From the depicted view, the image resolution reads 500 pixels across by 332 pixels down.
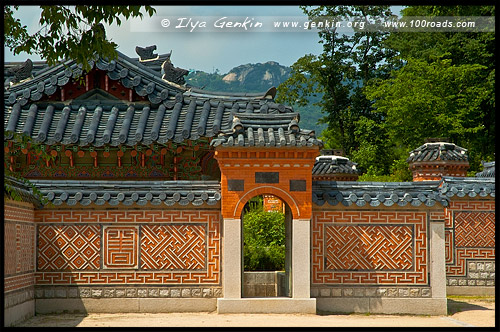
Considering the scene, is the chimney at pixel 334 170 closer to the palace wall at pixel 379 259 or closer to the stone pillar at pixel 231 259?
the palace wall at pixel 379 259

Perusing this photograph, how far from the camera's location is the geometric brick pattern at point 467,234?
16.8 m

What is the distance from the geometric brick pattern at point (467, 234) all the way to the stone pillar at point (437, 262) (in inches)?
145

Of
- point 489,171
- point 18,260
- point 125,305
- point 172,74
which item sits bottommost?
point 125,305

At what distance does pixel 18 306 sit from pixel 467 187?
1059cm

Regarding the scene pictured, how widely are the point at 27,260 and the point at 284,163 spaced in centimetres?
508

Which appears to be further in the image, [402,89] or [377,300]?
[402,89]

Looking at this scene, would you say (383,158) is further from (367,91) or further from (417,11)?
(417,11)

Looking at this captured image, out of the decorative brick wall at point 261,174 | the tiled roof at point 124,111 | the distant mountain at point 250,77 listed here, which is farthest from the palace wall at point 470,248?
the distant mountain at point 250,77

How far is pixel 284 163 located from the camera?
508 inches

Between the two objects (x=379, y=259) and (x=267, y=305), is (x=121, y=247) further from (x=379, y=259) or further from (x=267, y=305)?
(x=379, y=259)

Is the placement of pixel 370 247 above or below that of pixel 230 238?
below

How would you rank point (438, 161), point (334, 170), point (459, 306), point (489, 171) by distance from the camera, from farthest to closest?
point (334, 170) → point (438, 161) → point (489, 171) → point (459, 306)

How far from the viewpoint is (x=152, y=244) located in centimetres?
1318

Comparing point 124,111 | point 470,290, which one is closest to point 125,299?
point 124,111
